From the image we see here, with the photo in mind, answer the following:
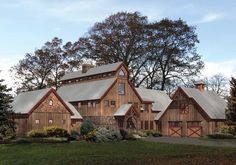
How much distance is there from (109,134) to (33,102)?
530 inches

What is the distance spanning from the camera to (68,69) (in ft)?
282

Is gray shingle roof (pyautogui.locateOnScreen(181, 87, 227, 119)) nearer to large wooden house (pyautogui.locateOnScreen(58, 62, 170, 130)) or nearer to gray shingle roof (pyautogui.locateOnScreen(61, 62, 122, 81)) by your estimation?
large wooden house (pyautogui.locateOnScreen(58, 62, 170, 130))

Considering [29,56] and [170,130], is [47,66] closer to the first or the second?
[29,56]

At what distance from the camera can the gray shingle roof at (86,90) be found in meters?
61.4

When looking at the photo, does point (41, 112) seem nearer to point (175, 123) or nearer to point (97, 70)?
point (97, 70)

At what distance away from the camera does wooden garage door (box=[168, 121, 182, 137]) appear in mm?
57219

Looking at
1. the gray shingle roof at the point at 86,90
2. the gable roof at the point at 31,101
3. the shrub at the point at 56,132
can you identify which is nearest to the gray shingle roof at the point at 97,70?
the gray shingle roof at the point at 86,90

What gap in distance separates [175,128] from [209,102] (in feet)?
19.4

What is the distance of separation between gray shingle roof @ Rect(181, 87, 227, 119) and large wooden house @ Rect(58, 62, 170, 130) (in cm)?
889

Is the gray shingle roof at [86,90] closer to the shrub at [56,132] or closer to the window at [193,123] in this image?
the window at [193,123]

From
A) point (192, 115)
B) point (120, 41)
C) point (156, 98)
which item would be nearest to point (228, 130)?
point (192, 115)

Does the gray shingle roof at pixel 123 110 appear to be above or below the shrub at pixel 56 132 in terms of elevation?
above

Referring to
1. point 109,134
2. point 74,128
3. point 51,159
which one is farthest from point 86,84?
point 51,159

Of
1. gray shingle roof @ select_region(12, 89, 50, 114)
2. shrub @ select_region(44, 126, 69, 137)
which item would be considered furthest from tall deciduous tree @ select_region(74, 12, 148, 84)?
shrub @ select_region(44, 126, 69, 137)
